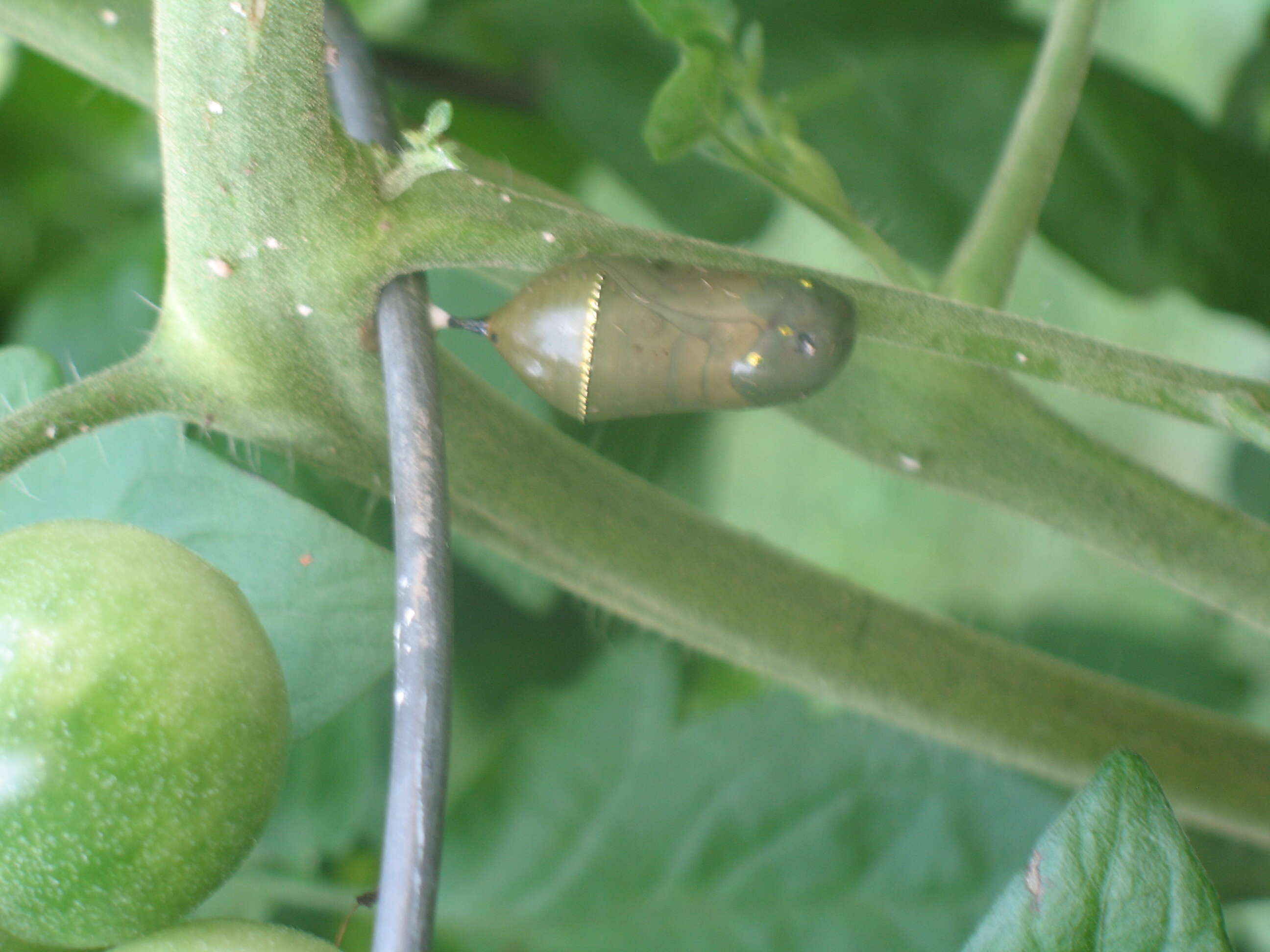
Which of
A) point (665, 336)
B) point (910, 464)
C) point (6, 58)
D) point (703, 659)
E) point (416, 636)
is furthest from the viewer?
point (703, 659)

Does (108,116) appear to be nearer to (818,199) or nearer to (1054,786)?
(818,199)

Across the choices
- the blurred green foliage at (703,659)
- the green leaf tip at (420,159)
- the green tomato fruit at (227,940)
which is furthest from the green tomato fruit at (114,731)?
the blurred green foliage at (703,659)

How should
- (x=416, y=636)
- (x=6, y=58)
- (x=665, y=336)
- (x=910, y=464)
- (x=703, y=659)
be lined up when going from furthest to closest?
(x=703, y=659) → (x=6, y=58) → (x=910, y=464) → (x=665, y=336) → (x=416, y=636)

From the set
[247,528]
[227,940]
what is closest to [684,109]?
[247,528]

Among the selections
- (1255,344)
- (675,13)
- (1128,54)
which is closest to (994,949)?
(675,13)

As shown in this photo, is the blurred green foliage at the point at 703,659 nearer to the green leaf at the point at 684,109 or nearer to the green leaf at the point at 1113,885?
the green leaf at the point at 684,109

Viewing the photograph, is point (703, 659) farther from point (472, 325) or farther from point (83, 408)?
point (83, 408)
